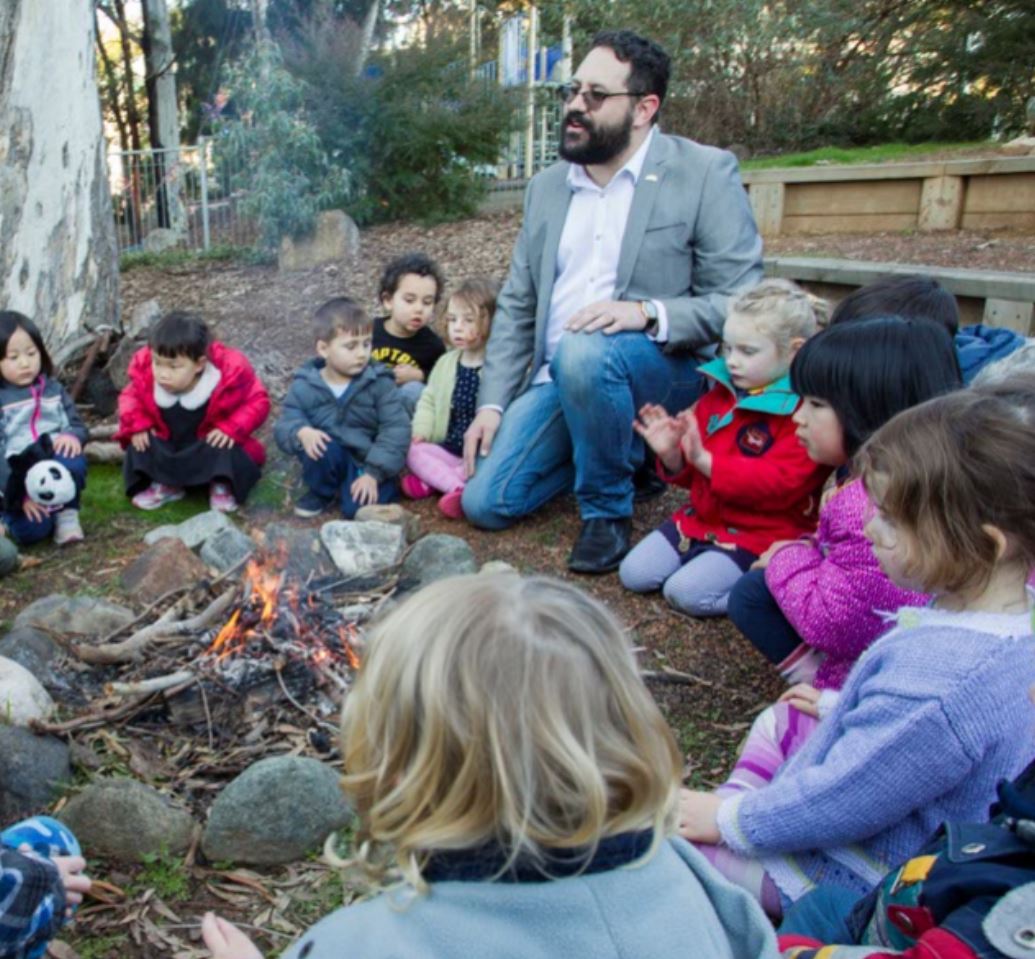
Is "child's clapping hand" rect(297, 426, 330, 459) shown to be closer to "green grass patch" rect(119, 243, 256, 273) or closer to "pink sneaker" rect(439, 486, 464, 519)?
"pink sneaker" rect(439, 486, 464, 519)

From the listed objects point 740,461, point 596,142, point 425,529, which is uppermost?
point 596,142

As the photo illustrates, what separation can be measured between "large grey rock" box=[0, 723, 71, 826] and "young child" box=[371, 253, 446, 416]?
8.92ft

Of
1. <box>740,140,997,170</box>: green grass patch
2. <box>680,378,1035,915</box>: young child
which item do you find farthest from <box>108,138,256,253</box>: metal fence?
<box>680,378,1035,915</box>: young child

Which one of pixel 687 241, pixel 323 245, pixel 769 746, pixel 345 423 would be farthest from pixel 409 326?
pixel 323 245

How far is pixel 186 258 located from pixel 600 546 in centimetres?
834

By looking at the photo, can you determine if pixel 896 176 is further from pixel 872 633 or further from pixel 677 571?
pixel 872 633

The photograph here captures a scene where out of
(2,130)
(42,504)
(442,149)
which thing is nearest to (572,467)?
(42,504)

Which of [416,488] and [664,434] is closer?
[664,434]

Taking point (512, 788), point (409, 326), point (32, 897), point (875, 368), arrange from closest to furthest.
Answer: point (512, 788) → point (32, 897) → point (875, 368) → point (409, 326)

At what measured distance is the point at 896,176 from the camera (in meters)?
8.36

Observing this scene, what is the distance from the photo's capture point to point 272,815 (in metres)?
2.73

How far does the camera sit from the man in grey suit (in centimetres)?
448

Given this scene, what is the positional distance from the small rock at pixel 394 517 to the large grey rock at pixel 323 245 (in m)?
5.77

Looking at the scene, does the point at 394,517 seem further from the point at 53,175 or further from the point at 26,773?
the point at 53,175
